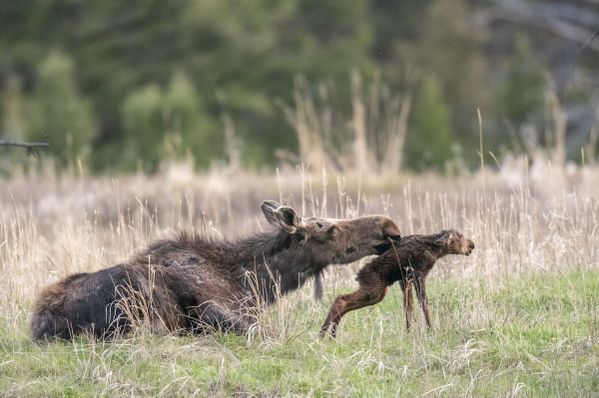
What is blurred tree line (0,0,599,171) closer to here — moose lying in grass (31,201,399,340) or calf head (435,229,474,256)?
moose lying in grass (31,201,399,340)

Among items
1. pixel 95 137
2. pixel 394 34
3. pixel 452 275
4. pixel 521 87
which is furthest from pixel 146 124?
pixel 452 275

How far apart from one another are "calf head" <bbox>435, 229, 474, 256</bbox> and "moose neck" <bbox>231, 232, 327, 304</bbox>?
1.11 meters

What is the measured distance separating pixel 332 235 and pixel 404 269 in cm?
72

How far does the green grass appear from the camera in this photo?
30.0 feet

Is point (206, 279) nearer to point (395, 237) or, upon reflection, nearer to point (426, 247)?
point (395, 237)

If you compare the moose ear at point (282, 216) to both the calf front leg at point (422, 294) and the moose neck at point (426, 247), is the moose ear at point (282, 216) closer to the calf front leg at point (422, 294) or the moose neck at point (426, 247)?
the moose neck at point (426, 247)

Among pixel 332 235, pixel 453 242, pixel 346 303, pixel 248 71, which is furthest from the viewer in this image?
pixel 248 71

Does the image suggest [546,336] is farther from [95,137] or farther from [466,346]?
[95,137]

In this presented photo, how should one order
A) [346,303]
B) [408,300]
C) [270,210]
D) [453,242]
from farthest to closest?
[270,210] → [408,300] → [346,303] → [453,242]

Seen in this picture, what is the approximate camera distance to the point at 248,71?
4831 centimetres

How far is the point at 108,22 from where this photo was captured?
47.8 m

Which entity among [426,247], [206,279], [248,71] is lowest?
[206,279]

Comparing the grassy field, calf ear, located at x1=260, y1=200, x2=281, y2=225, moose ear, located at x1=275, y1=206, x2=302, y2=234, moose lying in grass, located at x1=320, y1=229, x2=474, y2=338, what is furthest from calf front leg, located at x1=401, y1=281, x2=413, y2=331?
calf ear, located at x1=260, y1=200, x2=281, y2=225

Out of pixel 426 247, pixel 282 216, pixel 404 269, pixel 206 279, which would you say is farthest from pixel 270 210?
pixel 426 247
